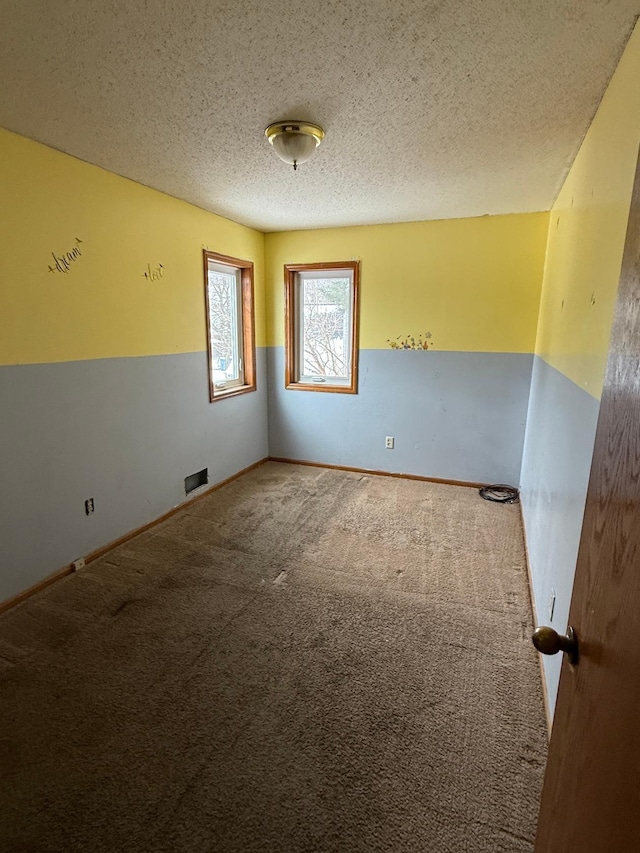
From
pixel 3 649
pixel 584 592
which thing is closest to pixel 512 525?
pixel 584 592

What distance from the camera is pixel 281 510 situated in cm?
345

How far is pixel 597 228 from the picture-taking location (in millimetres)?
1582

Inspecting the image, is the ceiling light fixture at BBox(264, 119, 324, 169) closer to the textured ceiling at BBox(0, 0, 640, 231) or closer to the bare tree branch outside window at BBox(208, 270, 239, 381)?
the textured ceiling at BBox(0, 0, 640, 231)

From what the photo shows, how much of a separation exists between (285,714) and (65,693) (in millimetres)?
874

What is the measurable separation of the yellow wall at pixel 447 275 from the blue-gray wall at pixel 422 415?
0.67ft

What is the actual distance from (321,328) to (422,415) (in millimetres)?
1328

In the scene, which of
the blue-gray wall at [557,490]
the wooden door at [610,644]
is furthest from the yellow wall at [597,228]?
the wooden door at [610,644]

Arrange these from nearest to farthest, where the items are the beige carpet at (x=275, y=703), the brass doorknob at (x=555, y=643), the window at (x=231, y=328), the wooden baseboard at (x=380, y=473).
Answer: the brass doorknob at (x=555, y=643)
the beige carpet at (x=275, y=703)
the window at (x=231, y=328)
the wooden baseboard at (x=380, y=473)

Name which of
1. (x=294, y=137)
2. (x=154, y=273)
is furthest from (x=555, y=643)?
(x=154, y=273)

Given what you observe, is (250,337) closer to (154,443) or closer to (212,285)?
(212,285)

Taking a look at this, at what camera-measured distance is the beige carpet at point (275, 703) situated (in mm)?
1263

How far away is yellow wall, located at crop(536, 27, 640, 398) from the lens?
1.27 meters

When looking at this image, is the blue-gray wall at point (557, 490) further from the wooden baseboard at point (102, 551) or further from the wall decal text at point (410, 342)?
the wooden baseboard at point (102, 551)

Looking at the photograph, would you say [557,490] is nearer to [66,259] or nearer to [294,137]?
[294,137]
